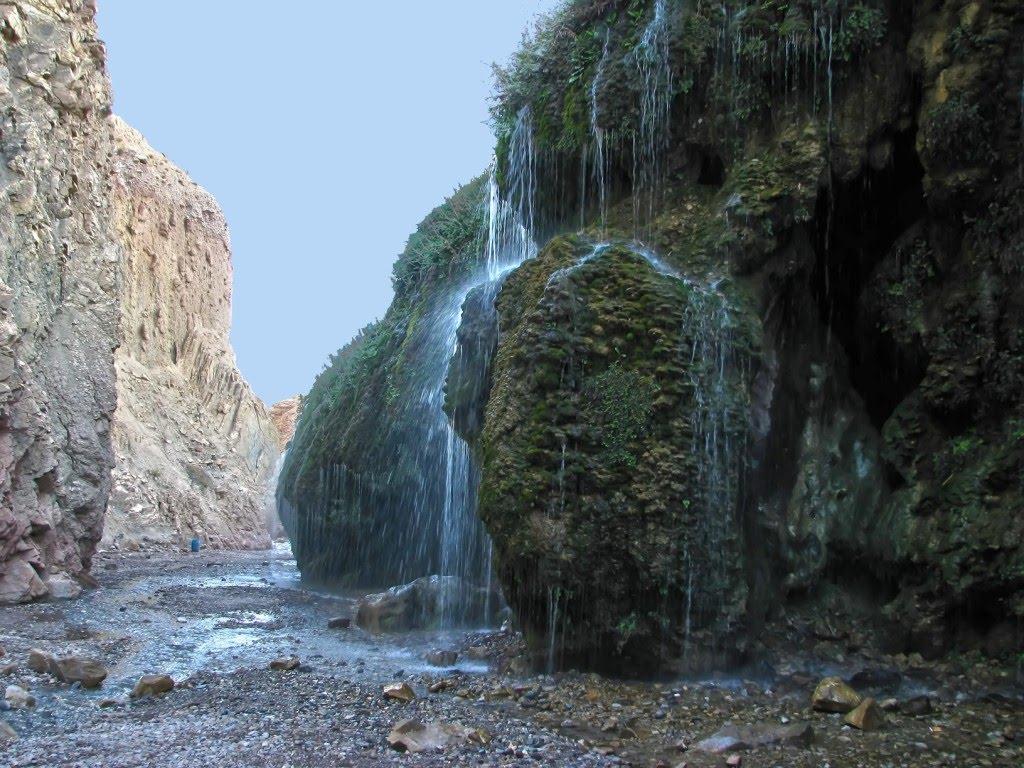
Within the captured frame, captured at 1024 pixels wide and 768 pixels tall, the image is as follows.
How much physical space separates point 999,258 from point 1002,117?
143cm

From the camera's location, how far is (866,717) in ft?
22.0

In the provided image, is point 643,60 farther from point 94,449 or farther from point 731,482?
point 94,449

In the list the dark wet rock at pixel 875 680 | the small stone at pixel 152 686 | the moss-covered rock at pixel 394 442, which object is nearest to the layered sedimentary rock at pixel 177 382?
the moss-covered rock at pixel 394 442

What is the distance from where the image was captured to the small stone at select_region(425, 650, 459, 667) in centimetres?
956

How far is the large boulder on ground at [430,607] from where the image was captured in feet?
41.0

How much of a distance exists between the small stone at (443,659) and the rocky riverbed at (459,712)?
10 cm

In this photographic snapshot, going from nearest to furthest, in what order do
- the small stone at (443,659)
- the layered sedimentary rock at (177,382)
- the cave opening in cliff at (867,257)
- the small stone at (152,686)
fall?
the small stone at (152,686), the small stone at (443,659), the cave opening in cliff at (867,257), the layered sedimentary rock at (177,382)

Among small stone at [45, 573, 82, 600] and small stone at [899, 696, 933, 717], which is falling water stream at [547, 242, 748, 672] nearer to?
small stone at [899, 696, 933, 717]

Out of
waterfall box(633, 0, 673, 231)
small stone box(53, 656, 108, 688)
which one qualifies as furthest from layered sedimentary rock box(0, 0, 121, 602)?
waterfall box(633, 0, 673, 231)

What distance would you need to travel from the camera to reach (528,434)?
29.1 ft

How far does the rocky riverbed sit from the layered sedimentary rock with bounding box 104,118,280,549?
887 inches

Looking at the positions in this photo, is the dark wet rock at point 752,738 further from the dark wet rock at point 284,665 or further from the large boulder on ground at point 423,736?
the dark wet rock at point 284,665

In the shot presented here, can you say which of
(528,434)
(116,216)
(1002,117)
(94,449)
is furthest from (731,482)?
(116,216)

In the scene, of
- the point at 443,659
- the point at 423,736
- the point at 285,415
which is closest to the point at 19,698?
the point at 423,736
